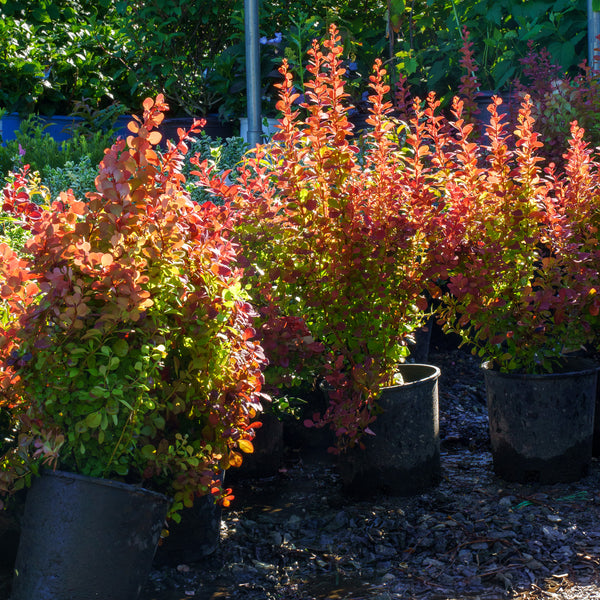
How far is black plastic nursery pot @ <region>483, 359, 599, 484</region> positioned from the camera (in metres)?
2.87

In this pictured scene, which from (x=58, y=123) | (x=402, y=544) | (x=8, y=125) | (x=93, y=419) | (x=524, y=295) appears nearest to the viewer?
(x=93, y=419)

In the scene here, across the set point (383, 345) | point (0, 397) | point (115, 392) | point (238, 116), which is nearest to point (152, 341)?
point (115, 392)

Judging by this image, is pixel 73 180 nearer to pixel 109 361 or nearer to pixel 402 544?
pixel 109 361

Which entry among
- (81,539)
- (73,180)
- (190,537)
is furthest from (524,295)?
(73,180)

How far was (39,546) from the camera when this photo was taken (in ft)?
6.10

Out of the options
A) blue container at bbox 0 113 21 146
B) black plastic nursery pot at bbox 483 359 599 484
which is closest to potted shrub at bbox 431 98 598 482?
black plastic nursery pot at bbox 483 359 599 484

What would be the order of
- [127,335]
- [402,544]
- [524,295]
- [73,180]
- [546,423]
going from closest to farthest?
[127,335], [402,544], [524,295], [546,423], [73,180]

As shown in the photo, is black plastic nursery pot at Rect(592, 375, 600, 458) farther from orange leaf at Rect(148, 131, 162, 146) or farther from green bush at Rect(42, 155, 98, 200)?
green bush at Rect(42, 155, 98, 200)

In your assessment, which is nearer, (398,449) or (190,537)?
(190,537)

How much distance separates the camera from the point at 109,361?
73.1 inches

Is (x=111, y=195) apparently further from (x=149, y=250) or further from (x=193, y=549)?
(x=193, y=549)

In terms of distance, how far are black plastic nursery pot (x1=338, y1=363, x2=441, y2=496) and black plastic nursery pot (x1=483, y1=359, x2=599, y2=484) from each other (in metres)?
0.30

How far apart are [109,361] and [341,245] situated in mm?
1051

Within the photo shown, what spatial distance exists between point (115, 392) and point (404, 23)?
6239mm
